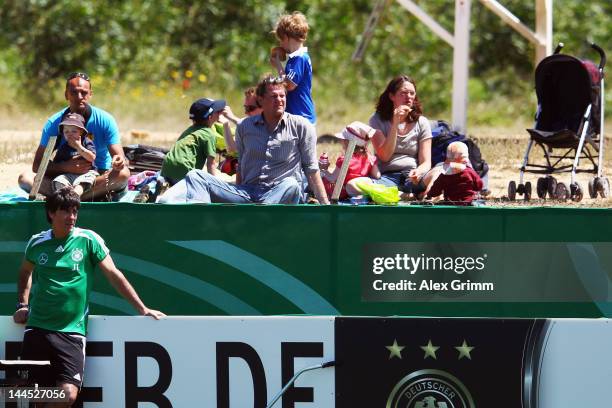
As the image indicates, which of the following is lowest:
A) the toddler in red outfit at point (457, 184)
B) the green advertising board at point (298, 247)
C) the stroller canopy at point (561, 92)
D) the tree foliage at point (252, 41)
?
the green advertising board at point (298, 247)

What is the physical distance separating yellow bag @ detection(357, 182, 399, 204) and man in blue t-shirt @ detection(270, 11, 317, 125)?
1014 mm

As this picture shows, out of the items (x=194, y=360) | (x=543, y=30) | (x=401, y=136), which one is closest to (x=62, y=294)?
(x=194, y=360)

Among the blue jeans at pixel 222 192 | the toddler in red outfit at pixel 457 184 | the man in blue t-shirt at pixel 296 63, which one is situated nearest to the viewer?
the blue jeans at pixel 222 192

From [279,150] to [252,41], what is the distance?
16279mm

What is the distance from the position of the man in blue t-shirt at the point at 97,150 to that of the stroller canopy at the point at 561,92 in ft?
14.5

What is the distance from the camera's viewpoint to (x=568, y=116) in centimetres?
1207

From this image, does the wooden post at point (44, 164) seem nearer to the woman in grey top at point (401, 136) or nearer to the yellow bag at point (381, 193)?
the yellow bag at point (381, 193)

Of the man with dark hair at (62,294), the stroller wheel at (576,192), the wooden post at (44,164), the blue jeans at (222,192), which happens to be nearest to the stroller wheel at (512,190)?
the stroller wheel at (576,192)

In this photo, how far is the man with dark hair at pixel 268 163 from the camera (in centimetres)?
873

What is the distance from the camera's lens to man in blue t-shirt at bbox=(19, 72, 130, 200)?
9250mm

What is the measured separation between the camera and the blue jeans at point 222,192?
8.66 meters

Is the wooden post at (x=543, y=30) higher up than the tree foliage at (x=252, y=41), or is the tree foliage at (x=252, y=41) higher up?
the tree foliage at (x=252, y=41)

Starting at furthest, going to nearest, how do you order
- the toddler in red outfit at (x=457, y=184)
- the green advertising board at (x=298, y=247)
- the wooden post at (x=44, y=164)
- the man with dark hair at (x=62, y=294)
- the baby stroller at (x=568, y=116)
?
1. the baby stroller at (x=568, y=116)
2. the toddler in red outfit at (x=457, y=184)
3. the green advertising board at (x=298, y=247)
4. the wooden post at (x=44, y=164)
5. the man with dark hair at (x=62, y=294)

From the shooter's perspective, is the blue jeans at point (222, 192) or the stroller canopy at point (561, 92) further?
the stroller canopy at point (561, 92)
